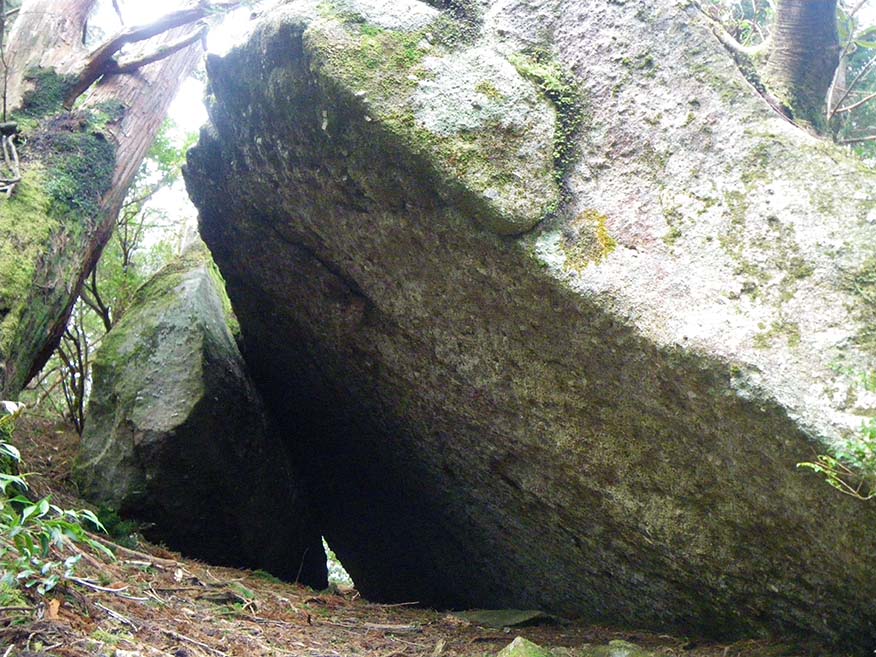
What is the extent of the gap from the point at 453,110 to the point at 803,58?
7.76 ft

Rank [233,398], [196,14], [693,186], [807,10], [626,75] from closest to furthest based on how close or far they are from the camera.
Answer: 1. [693,186]
2. [626,75]
3. [807,10]
4. [233,398]
5. [196,14]

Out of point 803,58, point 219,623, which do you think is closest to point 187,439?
point 219,623

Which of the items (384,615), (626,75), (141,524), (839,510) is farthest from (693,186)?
(141,524)

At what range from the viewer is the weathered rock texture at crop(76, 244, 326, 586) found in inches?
227

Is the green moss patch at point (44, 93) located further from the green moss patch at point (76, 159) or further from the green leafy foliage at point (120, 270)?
the green leafy foliage at point (120, 270)

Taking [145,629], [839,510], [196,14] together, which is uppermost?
[196,14]

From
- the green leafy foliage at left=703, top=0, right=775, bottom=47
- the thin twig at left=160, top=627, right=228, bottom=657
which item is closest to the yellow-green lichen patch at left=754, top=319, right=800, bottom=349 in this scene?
the thin twig at left=160, top=627, right=228, bottom=657

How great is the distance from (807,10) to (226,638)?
485cm

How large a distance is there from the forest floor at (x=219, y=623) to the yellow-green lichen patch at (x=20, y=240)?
1.39 metres

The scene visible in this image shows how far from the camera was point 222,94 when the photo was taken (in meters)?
5.11

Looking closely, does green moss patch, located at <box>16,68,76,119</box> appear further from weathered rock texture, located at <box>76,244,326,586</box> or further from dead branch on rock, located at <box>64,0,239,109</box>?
weathered rock texture, located at <box>76,244,326,586</box>

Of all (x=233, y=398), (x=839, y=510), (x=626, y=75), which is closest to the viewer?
(x=839, y=510)

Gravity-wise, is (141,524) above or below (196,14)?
below

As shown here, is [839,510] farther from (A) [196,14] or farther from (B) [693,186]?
(A) [196,14]
